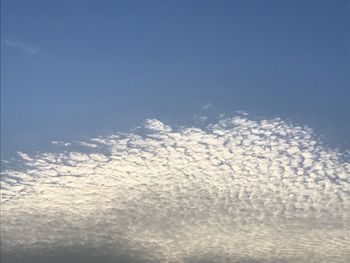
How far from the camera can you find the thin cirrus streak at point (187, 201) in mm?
8391

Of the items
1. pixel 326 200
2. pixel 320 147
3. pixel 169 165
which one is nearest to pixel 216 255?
pixel 326 200

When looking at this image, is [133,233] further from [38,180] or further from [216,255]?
[38,180]

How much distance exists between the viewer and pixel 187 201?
10.3m

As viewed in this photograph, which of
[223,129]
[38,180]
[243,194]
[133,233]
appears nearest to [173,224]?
[133,233]

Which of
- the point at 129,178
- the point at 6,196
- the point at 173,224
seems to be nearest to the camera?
the point at 129,178

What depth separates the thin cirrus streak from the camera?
8391 mm

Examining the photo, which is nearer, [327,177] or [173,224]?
[327,177]

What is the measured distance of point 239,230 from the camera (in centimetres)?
1170

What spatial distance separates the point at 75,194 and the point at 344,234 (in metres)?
6.61

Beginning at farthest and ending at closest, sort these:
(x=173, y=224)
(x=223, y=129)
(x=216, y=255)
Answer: (x=216, y=255) < (x=173, y=224) < (x=223, y=129)

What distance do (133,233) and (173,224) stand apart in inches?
52.1

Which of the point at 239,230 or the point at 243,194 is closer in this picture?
the point at 243,194

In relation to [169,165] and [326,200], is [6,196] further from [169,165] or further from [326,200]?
[326,200]

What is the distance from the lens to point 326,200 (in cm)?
967
